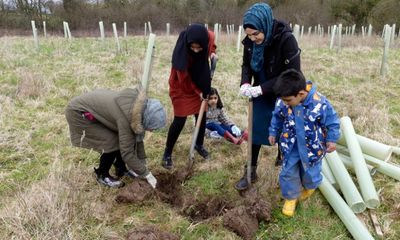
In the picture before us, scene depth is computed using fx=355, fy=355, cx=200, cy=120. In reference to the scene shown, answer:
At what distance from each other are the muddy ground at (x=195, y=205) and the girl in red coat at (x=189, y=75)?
0.48 m

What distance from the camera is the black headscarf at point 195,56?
3.18m

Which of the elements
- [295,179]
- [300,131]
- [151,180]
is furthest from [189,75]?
[295,179]

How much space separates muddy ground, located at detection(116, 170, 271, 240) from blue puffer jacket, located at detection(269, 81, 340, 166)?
1.80 ft

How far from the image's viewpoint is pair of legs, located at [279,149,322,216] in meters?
2.91

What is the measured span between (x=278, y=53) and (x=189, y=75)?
1.05m

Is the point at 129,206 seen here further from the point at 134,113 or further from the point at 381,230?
the point at 381,230

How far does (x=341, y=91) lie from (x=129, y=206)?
17.3 feet

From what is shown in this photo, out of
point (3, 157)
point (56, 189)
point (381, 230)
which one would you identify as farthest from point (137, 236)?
point (3, 157)

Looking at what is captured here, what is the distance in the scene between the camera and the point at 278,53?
284 cm

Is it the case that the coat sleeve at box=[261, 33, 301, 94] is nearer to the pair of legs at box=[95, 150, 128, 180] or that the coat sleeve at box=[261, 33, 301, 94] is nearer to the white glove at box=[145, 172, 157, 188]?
the white glove at box=[145, 172, 157, 188]

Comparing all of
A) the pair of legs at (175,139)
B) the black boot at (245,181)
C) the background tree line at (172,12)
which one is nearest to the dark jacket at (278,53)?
the black boot at (245,181)

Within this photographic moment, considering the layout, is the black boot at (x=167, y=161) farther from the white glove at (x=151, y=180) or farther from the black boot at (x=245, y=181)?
the black boot at (x=245, y=181)

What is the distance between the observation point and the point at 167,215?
9.82 ft

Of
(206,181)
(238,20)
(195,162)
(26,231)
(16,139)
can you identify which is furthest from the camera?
(238,20)
